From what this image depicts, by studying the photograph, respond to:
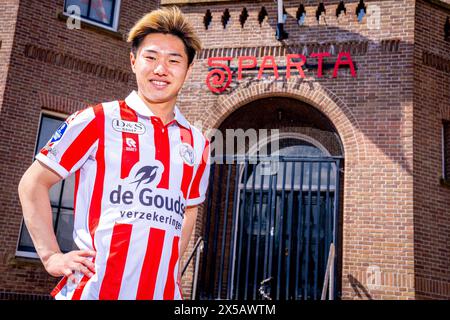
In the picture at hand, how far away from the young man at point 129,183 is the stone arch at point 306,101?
671cm

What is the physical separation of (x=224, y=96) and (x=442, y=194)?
4.33 metres

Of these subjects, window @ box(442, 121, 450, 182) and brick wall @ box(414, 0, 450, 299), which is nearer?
brick wall @ box(414, 0, 450, 299)

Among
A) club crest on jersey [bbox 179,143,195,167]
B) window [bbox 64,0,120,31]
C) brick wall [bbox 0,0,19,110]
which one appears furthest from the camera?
window [bbox 64,0,120,31]

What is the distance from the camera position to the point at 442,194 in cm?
837

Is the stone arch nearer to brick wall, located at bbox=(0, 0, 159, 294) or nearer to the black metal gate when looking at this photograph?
the black metal gate

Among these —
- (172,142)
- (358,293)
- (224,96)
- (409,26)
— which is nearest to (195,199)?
(172,142)

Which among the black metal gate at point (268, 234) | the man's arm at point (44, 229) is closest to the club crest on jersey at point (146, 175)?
the man's arm at point (44, 229)

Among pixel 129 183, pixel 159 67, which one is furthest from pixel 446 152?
pixel 129 183

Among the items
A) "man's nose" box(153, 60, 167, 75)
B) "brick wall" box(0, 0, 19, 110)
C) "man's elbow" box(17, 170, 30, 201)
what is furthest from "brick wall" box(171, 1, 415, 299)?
"man's elbow" box(17, 170, 30, 201)

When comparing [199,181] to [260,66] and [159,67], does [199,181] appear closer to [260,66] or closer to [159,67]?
[159,67]

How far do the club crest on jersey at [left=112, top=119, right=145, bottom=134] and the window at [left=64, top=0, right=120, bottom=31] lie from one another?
8596 mm

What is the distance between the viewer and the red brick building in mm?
7957

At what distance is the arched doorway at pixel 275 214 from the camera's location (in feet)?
27.5

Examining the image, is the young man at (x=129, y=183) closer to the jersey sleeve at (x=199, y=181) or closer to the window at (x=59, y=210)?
the jersey sleeve at (x=199, y=181)
